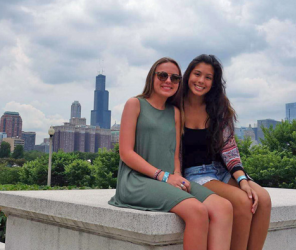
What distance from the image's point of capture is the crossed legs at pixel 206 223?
2225 mm

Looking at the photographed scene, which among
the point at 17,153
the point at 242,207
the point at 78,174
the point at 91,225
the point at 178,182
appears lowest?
the point at 17,153

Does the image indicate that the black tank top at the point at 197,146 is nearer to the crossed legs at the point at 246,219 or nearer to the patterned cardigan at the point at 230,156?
the patterned cardigan at the point at 230,156

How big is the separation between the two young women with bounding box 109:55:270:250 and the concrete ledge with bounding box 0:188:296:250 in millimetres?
150

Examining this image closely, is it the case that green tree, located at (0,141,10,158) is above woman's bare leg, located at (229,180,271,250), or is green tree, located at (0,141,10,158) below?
below

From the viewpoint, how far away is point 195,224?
223 cm

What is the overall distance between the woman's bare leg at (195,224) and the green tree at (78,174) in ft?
50.8

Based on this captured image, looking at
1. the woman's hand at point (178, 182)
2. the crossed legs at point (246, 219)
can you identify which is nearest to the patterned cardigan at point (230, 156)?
the crossed legs at point (246, 219)

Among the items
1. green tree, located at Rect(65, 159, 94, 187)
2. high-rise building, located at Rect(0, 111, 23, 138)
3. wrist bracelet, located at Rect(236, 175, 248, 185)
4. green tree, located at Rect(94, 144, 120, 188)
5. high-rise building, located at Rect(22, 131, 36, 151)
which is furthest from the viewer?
high-rise building, located at Rect(22, 131, 36, 151)

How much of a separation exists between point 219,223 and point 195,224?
19 centimetres

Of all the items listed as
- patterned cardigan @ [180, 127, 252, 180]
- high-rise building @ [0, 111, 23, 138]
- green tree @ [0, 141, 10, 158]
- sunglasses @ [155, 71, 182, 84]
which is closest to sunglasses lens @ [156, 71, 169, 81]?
sunglasses @ [155, 71, 182, 84]

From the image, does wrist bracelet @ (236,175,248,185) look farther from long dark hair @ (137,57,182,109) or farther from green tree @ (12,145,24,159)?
green tree @ (12,145,24,159)

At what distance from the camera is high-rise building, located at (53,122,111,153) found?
79.4 metres

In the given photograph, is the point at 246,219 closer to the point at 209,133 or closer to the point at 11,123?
the point at 209,133

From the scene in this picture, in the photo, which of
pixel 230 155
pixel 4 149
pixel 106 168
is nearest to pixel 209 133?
pixel 230 155
